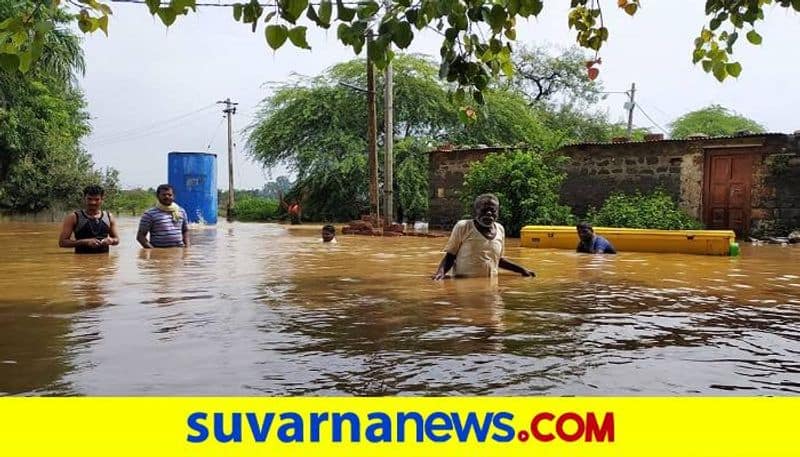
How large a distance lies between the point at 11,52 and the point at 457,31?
2032mm

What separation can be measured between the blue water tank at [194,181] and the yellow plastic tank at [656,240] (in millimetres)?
16900

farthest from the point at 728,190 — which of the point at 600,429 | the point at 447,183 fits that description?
the point at 600,429

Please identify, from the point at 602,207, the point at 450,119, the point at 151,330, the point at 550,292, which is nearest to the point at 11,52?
the point at 151,330

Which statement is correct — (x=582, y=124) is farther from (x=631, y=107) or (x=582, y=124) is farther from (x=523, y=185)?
(x=523, y=185)

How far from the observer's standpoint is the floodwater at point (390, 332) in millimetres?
3773

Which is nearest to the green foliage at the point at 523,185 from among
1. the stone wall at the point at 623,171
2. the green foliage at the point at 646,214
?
the stone wall at the point at 623,171

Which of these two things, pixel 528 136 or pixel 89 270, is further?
pixel 528 136

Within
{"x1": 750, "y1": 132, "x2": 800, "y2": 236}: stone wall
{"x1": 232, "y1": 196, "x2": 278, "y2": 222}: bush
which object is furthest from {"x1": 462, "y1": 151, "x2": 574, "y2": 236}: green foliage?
{"x1": 232, "y1": 196, "x2": 278, "y2": 222}: bush

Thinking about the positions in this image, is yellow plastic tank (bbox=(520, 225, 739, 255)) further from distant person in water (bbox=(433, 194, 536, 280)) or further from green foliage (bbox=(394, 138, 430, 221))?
green foliage (bbox=(394, 138, 430, 221))

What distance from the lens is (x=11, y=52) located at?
113 inches

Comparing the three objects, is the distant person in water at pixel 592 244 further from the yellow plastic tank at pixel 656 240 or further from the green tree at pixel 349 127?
the green tree at pixel 349 127

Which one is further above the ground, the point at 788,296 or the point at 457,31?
the point at 457,31

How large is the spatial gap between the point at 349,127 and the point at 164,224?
22.7 m

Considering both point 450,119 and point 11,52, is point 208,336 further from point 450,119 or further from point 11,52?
point 450,119
